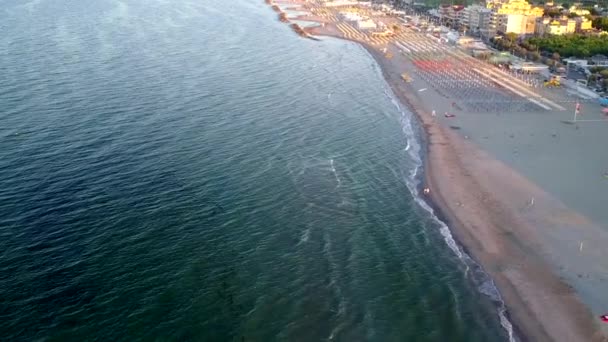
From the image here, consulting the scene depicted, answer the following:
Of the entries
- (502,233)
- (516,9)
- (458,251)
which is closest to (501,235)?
(502,233)

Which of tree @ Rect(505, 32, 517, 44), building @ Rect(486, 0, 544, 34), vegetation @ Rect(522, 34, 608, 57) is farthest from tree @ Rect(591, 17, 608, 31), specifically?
tree @ Rect(505, 32, 517, 44)

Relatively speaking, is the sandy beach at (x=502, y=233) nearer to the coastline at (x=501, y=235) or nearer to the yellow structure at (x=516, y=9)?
the coastline at (x=501, y=235)

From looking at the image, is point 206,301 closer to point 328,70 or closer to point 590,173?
point 590,173

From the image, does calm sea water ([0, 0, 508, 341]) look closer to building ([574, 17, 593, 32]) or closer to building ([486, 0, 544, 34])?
building ([486, 0, 544, 34])

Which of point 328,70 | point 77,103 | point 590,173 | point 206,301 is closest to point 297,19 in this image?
point 328,70

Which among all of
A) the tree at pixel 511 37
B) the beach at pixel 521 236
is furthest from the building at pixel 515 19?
the beach at pixel 521 236
